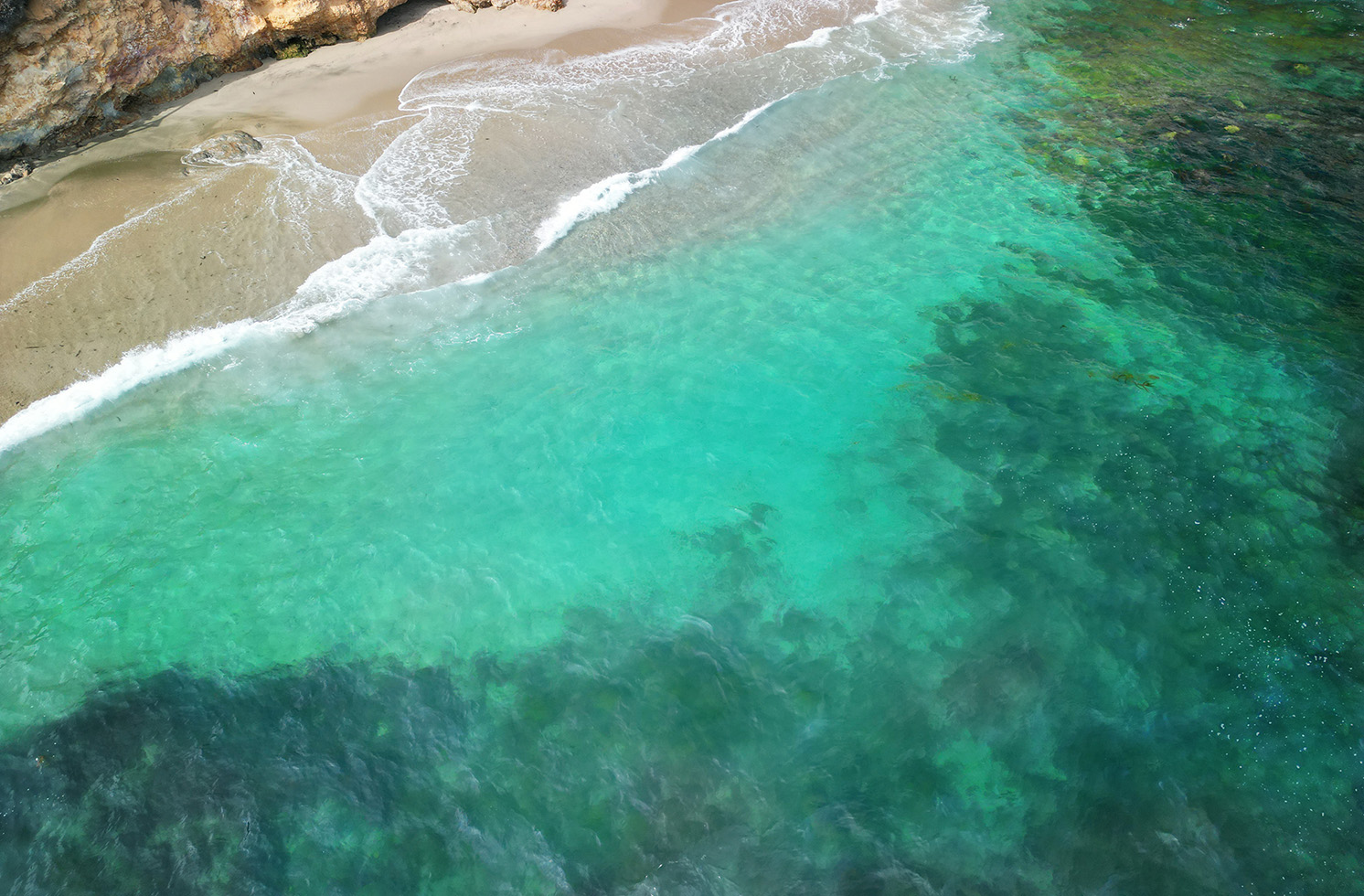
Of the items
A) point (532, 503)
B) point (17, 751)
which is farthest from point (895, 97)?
point (17, 751)

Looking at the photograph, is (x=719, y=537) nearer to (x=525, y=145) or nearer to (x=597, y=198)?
(x=597, y=198)

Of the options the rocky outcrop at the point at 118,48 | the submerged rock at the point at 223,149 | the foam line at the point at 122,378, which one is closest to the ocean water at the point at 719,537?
the foam line at the point at 122,378

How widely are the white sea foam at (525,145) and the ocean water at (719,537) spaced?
0.09 m

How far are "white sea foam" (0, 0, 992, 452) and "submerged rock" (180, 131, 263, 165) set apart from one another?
306 mm

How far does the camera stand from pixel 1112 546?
25.2 feet

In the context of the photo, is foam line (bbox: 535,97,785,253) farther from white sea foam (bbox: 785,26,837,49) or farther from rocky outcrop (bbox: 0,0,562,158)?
rocky outcrop (bbox: 0,0,562,158)

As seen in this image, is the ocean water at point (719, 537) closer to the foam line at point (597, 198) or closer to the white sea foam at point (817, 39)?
the foam line at point (597, 198)

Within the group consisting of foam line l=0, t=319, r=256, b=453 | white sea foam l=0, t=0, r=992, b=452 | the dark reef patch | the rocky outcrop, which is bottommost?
foam line l=0, t=319, r=256, b=453

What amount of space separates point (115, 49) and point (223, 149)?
6.75ft

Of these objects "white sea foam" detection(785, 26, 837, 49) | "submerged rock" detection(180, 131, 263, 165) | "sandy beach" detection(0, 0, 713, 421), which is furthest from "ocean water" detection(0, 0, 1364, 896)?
"white sea foam" detection(785, 26, 837, 49)

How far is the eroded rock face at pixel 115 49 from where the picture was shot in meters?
10.4

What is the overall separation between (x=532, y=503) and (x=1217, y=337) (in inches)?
347

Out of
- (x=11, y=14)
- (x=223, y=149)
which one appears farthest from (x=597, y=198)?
(x=11, y=14)

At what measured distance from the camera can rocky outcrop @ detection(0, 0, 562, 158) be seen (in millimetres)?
10414
